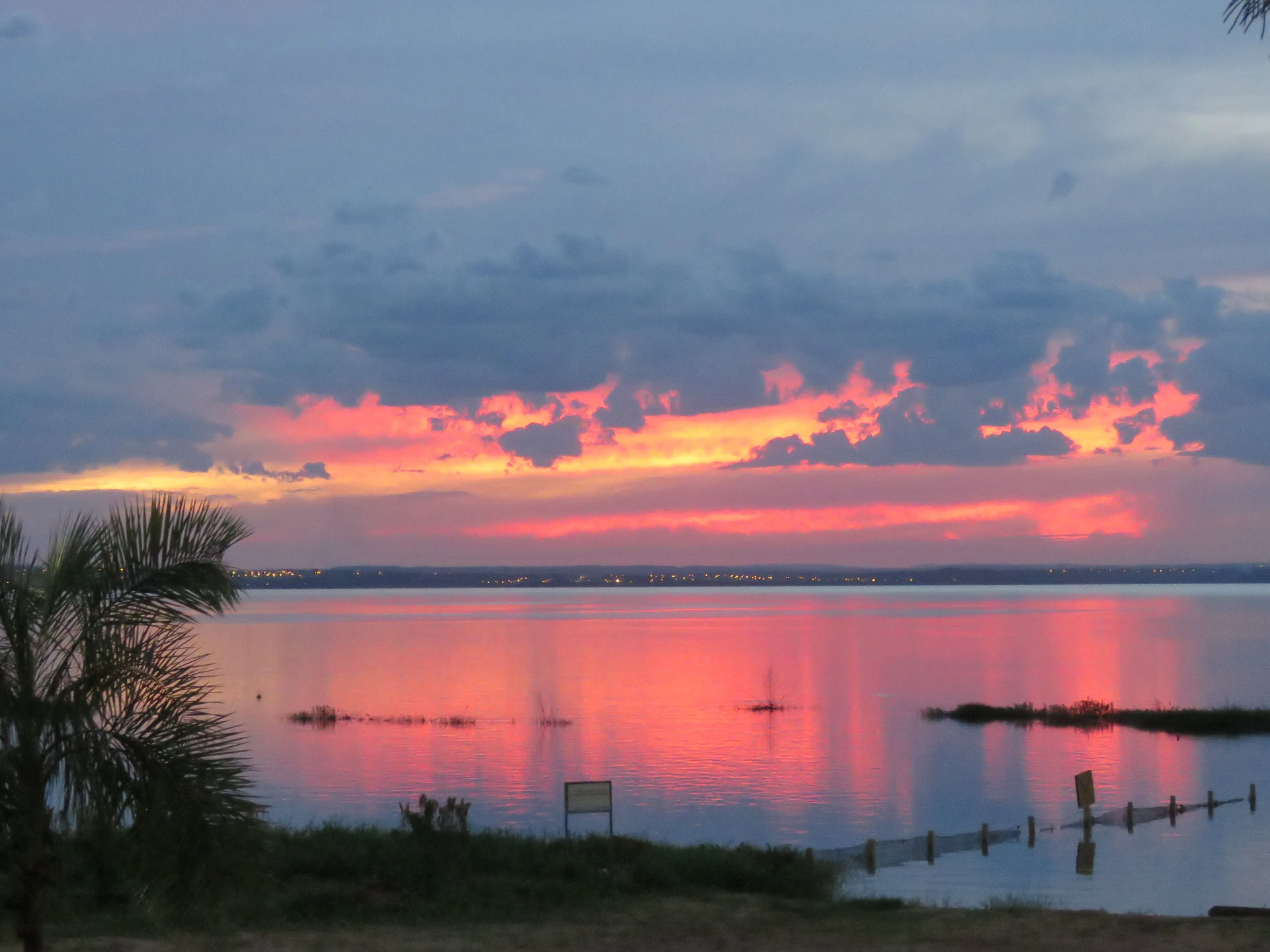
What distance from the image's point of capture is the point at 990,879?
114 ft

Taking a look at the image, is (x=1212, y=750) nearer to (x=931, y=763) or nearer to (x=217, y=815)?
(x=931, y=763)

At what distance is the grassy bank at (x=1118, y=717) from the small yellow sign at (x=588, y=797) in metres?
59.3

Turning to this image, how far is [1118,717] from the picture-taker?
8162 centimetres

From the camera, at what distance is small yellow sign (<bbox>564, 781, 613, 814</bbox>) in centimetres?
2565

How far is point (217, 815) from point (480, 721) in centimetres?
7086

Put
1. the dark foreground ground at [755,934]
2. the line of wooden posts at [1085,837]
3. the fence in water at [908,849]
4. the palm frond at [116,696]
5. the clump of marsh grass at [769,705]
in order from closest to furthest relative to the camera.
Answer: the palm frond at [116,696] < the dark foreground ground at [755,934] < the line of wooden posts at [1085,837] < the fence in water at [908,849] < the clump of marsh grass at [769,705]

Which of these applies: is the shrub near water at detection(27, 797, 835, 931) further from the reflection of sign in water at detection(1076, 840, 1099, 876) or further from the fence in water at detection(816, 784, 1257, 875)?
the reflection of sign in water at detection(1076, 840, 1099, 876)

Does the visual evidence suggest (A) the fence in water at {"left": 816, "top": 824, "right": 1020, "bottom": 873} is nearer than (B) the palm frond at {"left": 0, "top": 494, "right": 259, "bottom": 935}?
No

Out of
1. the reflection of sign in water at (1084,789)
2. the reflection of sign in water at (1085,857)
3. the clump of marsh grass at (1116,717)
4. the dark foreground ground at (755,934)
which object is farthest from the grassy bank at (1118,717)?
the dark foreground ground at (755,934)

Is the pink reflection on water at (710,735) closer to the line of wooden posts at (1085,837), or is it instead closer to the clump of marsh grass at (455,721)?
the clump of marsh grass at (455,721)

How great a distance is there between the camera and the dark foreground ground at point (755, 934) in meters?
17.7

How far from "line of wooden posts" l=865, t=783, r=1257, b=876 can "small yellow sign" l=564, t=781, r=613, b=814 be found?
905 cm

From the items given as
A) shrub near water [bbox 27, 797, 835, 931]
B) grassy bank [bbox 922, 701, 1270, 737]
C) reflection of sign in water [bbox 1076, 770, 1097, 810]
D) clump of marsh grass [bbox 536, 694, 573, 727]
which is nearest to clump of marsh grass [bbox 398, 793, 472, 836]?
shrub near water [bbox 27, 797, 835, 931]

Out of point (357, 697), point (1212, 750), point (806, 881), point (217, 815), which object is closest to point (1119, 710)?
point (1212, 750)
